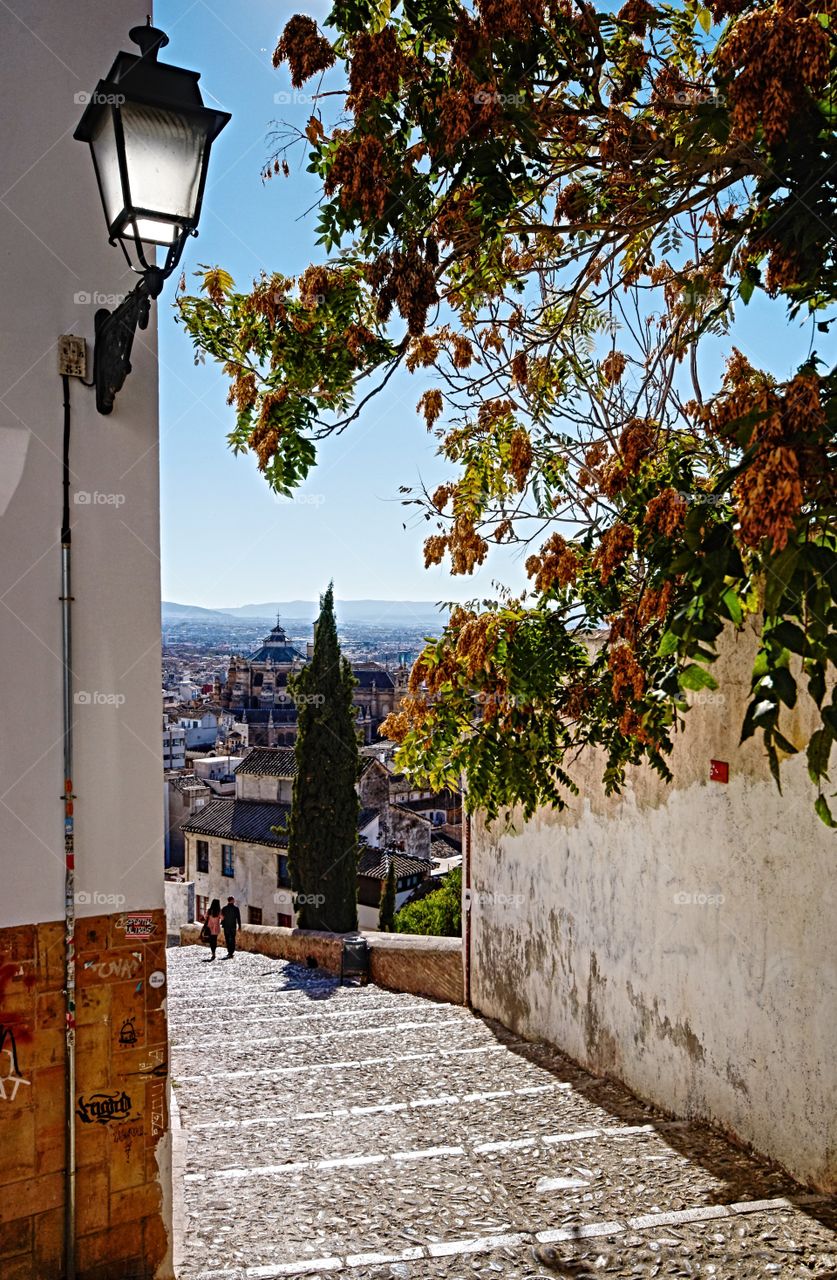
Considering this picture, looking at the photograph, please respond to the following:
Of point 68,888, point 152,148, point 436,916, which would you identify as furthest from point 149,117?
point 436,916

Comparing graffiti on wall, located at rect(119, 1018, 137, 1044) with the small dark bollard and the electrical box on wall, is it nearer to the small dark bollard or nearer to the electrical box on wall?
the electrical box on wall

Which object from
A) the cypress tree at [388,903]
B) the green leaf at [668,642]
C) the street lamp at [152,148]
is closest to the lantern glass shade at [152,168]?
the street lamp at [152,148]

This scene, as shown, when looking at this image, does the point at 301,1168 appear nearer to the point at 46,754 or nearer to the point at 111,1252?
the point at 111,1252

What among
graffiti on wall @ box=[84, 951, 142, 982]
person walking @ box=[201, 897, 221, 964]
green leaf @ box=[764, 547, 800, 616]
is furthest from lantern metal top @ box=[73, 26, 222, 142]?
person walking @ box=[201, 897, 221, 964]

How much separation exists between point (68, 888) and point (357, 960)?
28.7 feet

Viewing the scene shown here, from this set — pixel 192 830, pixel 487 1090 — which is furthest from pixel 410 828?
pixel 487 1090

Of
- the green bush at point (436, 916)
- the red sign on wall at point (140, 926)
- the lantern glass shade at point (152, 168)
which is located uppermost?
the lantern glass shade at point (152, 168)

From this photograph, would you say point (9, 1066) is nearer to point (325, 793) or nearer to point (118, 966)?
point (118, 966)

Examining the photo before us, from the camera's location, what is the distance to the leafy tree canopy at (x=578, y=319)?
2.60 meters

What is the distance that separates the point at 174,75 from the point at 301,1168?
15.6 ft

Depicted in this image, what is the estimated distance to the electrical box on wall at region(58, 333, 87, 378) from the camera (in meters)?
2.98

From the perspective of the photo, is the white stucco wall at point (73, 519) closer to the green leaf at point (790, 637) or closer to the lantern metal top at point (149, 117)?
the lantern metal top at point (149, 117)

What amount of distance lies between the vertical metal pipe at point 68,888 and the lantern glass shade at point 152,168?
2.28 ft

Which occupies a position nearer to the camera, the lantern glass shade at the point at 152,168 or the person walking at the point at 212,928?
the lantern glass shade at the point at 152,168
